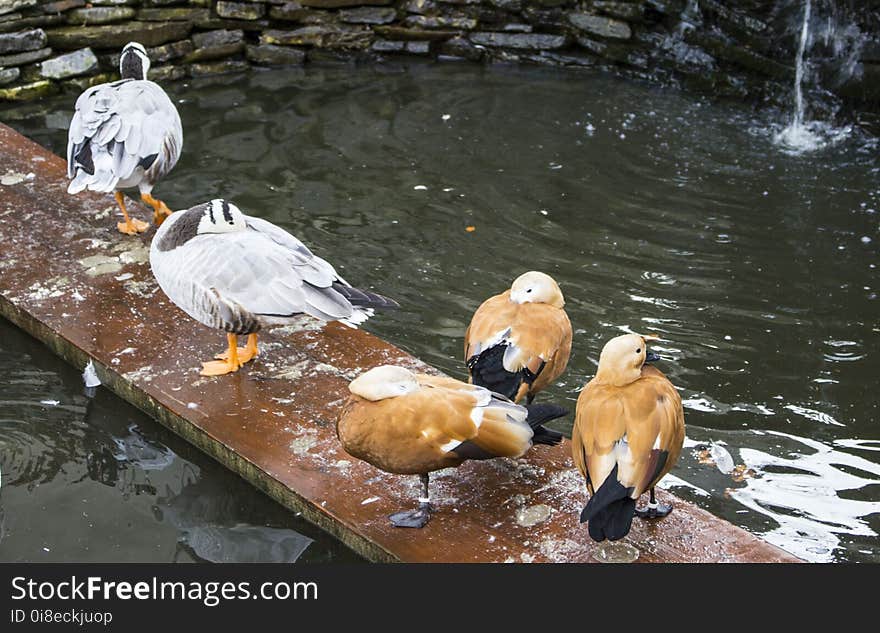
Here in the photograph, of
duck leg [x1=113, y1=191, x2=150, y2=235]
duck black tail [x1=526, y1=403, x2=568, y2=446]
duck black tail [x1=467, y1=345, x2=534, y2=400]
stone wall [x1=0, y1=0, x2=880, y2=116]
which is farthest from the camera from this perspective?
stone wall [x1=0, y1=0, x2=880, y2=116]

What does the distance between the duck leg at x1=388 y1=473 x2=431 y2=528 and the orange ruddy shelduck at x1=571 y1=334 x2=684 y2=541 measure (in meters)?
0.53

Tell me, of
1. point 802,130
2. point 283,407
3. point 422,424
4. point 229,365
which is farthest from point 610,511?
point 802,130

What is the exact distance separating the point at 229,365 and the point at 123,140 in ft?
4.95

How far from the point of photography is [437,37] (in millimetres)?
8984

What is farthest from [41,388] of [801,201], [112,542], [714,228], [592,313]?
[801,201]

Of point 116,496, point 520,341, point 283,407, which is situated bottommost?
point 116,496

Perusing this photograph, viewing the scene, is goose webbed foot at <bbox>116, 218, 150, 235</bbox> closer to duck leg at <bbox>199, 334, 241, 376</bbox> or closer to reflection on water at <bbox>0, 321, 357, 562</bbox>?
reflection on water at <bbox>0, 321, 357, 562</bbox>

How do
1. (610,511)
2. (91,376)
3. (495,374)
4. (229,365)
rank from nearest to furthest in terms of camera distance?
1. (610,511)
2. (495,374)
3. (229,365)
4. (91,376)

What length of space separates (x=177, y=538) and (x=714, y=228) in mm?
3826

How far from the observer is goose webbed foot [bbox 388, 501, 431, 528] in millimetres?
3656

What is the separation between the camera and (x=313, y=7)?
888 centimetres

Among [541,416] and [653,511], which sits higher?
[541,416]

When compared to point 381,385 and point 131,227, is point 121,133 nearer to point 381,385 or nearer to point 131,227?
point 131,227

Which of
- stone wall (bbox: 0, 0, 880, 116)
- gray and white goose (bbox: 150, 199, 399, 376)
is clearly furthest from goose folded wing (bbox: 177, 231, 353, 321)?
stone wall (bbox: 0, 0, 880, 116)
